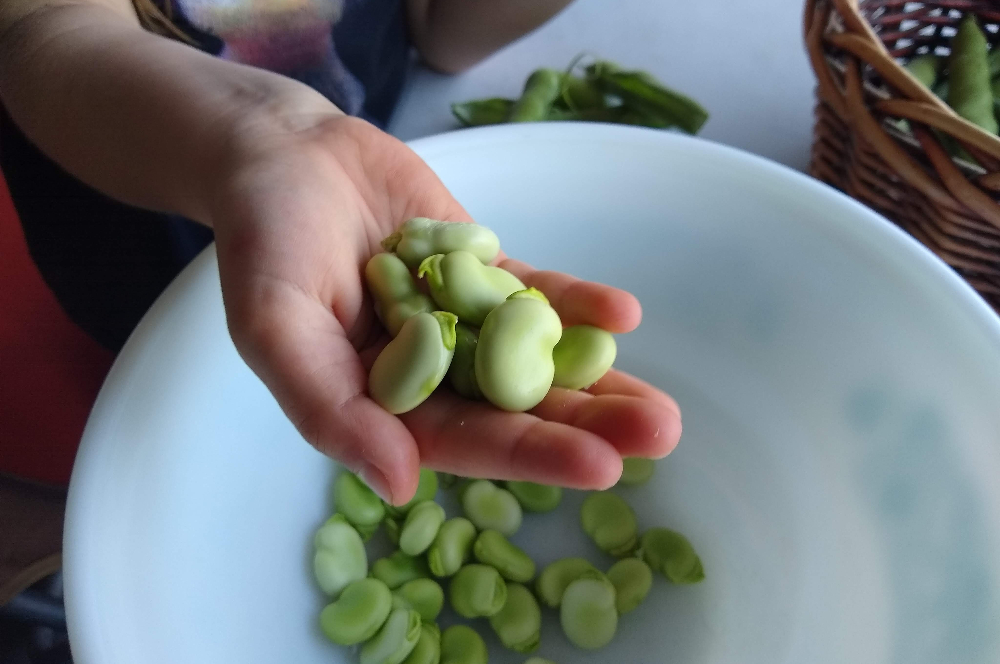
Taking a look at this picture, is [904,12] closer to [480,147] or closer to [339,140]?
[480,147]

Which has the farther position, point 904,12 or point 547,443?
point 904,12

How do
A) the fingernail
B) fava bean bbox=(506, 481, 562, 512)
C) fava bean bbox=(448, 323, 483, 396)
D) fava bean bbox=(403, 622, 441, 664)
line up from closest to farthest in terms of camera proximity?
the fingernail, fava bean bbox=(448, 323, 483, 396), fava bean bbox=(403, 622, 441, 664), fava bean bbox=(506, 481, 562, 512)

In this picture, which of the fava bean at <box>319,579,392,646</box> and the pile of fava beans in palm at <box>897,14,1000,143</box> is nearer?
the fava bean at <box>319,579,392,646</box>

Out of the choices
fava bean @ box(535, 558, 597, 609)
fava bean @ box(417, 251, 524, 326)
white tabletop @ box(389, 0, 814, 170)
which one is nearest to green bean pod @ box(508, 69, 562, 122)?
white tabletop @ box(389, 0, 814, 170)

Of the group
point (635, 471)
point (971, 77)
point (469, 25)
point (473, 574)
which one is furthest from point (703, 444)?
point (469, 25)

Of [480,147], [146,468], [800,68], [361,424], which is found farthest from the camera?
[800,68]

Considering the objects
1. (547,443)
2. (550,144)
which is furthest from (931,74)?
(547,443)

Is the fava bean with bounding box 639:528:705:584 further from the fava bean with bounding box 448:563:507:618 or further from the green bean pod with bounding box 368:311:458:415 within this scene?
the green bean pod with bounding box 368:311:458:415
